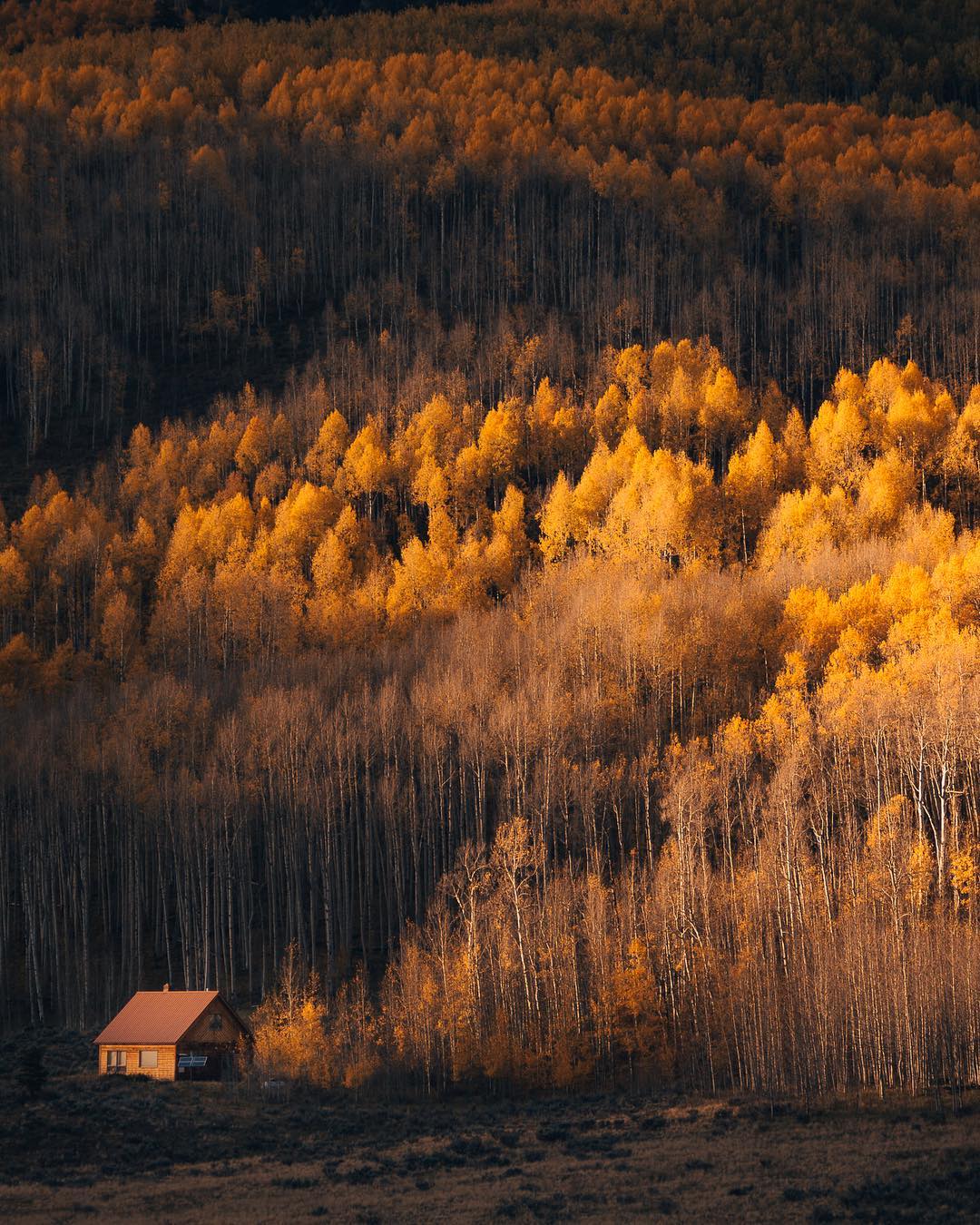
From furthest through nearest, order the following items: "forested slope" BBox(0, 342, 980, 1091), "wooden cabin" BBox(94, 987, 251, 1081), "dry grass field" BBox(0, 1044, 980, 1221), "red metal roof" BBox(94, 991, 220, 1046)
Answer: "red metal roof" BBox(94, 991, 220, 1046) < "wooden cabin" BBox(94, 987, 251, 1081) < "forested slope" BBox(0, 342, 980, 1091) < "dry grass field" BBox(0, 1044, 980, 1221)

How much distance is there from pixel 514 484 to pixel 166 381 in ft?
127

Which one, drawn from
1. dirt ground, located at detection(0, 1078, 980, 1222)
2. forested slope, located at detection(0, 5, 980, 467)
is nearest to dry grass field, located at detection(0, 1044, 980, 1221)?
dirt ground, located at detection(0, 1078, 980, 1222)

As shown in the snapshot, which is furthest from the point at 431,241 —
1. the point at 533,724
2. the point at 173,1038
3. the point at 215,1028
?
the point at 173,1038

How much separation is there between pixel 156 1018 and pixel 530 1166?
23.4 metres

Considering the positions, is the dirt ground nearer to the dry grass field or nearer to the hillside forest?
the dry grass field

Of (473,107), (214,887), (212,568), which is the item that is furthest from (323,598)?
(473,107)

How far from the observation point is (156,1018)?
60.4 m

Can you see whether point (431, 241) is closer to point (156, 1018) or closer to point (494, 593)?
point (494, 593)

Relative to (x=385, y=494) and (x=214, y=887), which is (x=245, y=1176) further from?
(x=385, y=494)

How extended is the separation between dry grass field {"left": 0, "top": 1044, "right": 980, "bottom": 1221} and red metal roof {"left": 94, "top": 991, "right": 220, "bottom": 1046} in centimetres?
522

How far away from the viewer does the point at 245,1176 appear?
134 feet

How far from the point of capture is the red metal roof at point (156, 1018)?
59156 mm

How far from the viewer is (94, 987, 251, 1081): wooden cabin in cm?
5903

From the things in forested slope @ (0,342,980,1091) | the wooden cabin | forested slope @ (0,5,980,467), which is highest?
forested slope @ (0,5,980,467)
